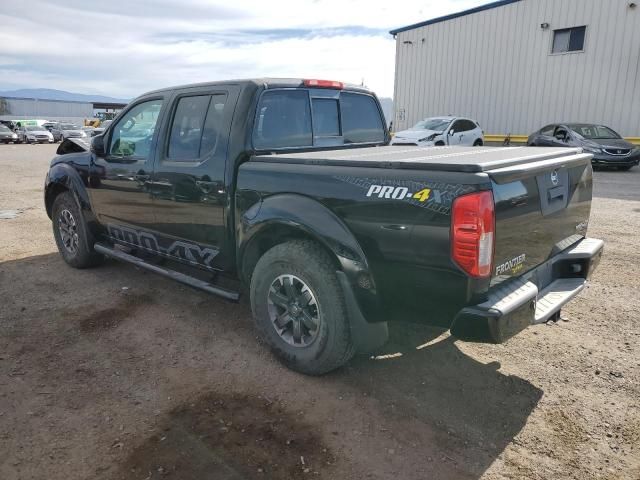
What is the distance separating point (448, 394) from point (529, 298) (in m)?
0.85

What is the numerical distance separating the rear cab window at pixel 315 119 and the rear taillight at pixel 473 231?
1.75 metres

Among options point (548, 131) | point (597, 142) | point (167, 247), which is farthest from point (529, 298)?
point (548, 131)

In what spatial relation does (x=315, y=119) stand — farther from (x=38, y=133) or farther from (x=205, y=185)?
(x=38, y=133)

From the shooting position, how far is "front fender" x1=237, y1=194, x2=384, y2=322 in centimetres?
292

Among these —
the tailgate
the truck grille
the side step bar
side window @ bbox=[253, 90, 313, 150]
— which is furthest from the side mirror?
the truck grille

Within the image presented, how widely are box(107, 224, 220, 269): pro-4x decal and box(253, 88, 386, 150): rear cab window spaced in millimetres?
970

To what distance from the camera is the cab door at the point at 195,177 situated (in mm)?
3691

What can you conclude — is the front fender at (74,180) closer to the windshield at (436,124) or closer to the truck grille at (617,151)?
the windshield at (436,124)

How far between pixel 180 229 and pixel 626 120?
1980cm

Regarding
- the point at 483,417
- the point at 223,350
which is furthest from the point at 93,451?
the point at 483,417

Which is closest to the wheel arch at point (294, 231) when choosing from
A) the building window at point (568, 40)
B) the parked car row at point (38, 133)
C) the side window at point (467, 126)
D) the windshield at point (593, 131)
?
the windshield at point (593, 131)

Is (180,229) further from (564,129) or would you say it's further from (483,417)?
(564,129)

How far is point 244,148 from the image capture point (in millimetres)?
3566

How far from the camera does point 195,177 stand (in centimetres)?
380
